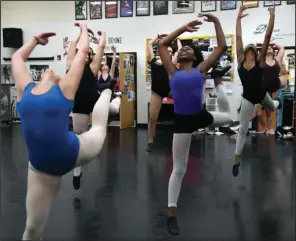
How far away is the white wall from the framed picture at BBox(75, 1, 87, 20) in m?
0.11

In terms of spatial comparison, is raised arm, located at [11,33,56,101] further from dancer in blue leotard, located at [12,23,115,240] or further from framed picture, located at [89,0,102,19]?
framed picture, located at [89,0,102,19]

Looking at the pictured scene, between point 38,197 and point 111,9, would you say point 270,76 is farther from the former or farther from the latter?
point 111,9

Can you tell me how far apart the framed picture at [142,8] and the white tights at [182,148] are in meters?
6.15

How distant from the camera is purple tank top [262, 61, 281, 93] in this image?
11.9 feet

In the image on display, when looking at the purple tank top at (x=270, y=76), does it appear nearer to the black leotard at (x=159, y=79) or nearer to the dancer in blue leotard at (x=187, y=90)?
the dancer in blue leotard at (x=187, y=90)

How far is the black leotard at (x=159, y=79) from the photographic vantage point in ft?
15.2

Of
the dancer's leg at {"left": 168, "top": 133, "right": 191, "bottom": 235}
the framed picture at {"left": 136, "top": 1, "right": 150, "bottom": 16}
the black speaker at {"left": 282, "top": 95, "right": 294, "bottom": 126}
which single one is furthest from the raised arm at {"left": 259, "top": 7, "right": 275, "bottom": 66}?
the framed picture at {"left": 136, "top": 1, "right": 150, "bottom": 16}

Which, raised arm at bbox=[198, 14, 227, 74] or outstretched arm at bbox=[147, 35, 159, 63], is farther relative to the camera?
outstretched arm at bbox=[147, 35, 159, 63]

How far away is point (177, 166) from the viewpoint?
2768 millimetres

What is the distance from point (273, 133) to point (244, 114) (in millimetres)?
4144

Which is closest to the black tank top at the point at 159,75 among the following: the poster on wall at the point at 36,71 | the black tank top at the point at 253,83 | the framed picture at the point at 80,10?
the black tank top at the point at 253,83

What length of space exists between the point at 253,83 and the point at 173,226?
1602mm

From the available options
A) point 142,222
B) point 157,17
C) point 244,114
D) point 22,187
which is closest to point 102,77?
point 22,187

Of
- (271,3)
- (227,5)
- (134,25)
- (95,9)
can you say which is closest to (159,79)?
(227,5)
